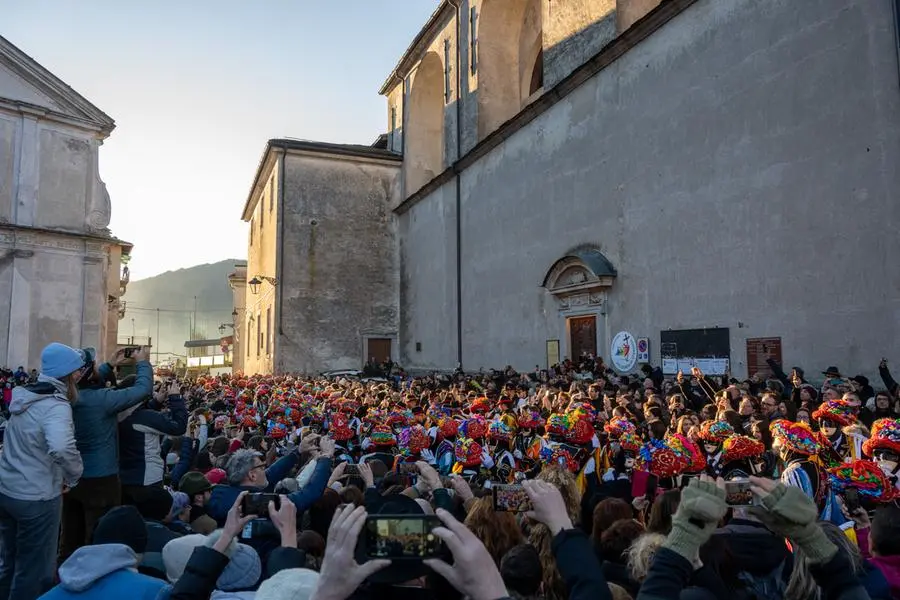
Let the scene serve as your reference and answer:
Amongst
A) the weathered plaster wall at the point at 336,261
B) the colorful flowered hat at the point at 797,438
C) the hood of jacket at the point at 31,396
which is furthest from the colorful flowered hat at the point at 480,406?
the weathered plaster wall at the point at 336,261

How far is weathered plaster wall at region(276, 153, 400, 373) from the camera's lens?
103ft

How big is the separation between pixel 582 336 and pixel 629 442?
11520 mm

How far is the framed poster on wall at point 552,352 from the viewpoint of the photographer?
732 inches

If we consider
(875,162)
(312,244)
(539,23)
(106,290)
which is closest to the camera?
(875,162)

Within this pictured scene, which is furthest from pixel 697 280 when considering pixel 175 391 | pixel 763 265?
pixel 175 391

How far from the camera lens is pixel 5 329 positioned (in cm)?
2380

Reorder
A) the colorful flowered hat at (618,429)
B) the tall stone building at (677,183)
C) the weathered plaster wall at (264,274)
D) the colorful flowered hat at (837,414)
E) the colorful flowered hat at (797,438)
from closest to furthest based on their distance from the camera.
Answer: the colorful flowered hat at (797,438)
the colorful flowered hat at (618,429)
the colorful flowered hat at (837,414)
the tall stone building at (677,183)
the weathered plaster wall at (264,274)

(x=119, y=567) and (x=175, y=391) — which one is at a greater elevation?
(x=175, y=391)

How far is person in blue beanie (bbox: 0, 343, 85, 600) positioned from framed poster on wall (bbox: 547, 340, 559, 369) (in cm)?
1528

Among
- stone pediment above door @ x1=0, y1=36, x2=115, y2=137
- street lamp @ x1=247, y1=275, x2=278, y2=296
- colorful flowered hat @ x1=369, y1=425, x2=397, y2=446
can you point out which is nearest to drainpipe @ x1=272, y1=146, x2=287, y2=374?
street lamp @ x1=247, y1=275, x2=278, y2=296

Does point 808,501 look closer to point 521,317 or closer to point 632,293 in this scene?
point 632,293

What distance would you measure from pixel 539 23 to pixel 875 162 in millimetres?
16340

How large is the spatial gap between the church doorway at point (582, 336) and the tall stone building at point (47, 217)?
19.2 metres

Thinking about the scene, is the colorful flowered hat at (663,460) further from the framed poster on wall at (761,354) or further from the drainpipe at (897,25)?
the drainpipe at (897,25)
